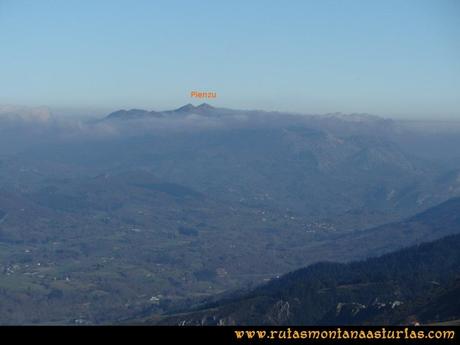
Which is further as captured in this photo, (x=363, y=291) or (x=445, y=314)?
(x=363, y=291)
